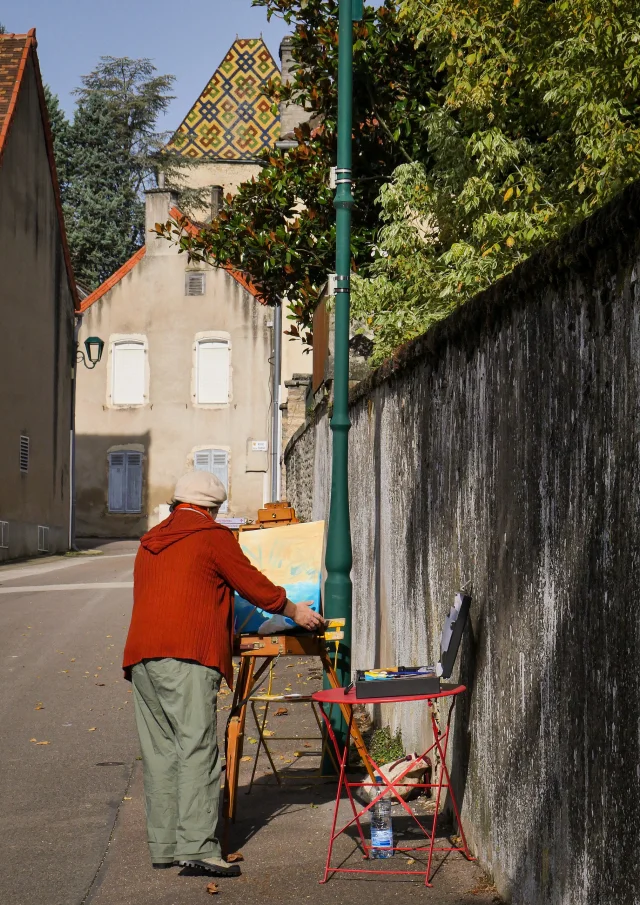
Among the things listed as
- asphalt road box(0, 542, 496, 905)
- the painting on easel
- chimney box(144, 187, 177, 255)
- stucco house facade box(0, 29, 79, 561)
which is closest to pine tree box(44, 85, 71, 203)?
chimney box(144, 187, 177, 255)

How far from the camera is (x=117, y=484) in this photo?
40250mm

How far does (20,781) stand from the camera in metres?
7.49

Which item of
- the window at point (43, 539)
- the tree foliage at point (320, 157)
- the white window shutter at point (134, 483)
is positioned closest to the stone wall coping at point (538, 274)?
the tree foliage at point (320, 157)

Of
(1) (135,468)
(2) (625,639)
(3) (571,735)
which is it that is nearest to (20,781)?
(3) (571,735)

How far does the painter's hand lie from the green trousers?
1.72 ft

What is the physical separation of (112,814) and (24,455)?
23259mm

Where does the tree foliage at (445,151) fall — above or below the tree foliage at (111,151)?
below

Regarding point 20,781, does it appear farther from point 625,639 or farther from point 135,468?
point 135,468

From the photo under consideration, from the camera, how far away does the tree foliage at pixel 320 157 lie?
15.5 meters

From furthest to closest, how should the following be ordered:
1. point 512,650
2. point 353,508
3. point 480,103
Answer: point 480,103, point 353,508, point 512,650

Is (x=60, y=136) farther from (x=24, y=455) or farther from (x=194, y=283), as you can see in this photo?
(x=24, y=455)

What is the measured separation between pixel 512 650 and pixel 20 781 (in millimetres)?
3889

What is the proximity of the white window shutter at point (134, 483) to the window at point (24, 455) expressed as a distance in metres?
10.7

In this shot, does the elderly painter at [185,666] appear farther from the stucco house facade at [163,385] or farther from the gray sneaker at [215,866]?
the stucco house facade at [163,385]
